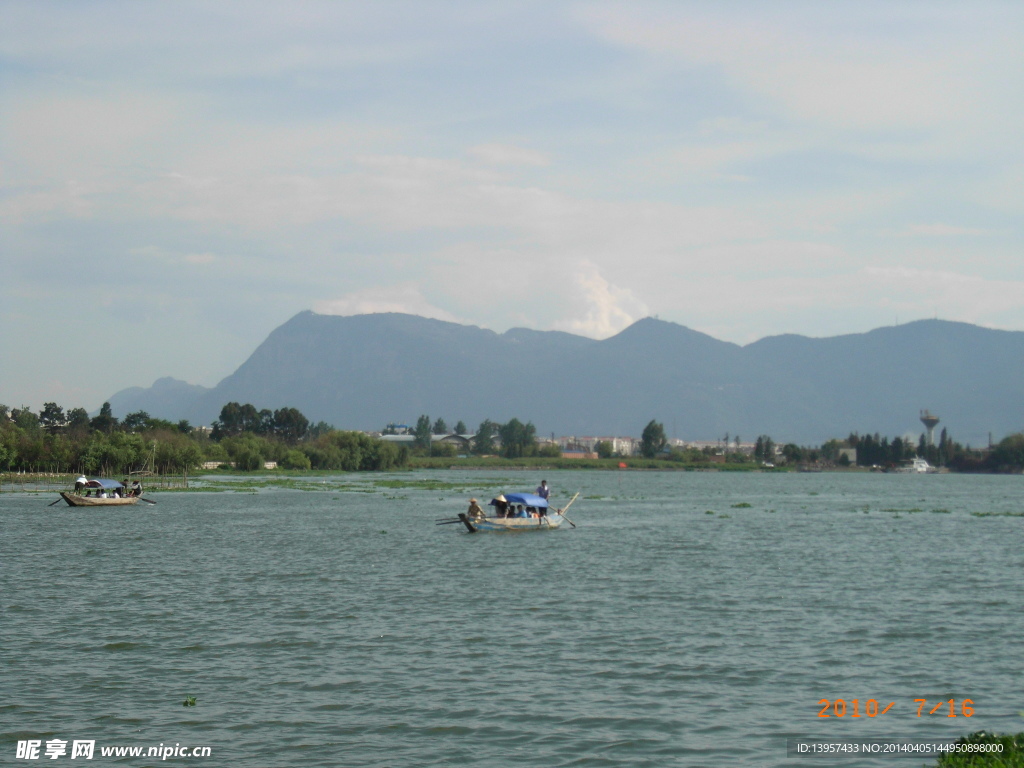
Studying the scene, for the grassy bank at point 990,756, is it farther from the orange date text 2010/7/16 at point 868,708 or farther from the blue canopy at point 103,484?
the blue canopy at point 103,484

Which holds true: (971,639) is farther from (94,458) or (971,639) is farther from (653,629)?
(94,458)

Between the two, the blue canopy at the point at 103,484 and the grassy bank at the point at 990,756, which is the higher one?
the grassy bank at the point at 990,756

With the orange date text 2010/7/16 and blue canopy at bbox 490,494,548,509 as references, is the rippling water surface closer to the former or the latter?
the orange date text 2010/7/16

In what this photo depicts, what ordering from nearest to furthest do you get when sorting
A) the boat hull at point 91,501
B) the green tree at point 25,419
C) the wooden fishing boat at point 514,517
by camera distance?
the wooden fishing boat at point 514,517 < the boat hull at point 91,501 < the green tree at point 25,419

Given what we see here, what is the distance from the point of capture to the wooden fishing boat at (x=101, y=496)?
85.1 m

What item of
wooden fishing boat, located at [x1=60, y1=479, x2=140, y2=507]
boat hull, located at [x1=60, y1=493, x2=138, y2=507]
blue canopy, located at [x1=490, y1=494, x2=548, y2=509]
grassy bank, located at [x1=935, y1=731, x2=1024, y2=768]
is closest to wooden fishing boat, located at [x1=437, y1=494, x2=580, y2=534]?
blue canopy, located at [x1=490, y1=494, x2=548, y2=509]

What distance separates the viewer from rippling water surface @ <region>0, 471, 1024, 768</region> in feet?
62.8

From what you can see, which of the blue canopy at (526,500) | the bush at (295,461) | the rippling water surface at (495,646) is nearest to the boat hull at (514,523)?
the blue canopy at (526,500)

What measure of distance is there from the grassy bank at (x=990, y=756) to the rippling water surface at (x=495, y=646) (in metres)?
1.97

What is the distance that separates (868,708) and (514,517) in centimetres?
4531

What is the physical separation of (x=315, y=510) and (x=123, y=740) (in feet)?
219

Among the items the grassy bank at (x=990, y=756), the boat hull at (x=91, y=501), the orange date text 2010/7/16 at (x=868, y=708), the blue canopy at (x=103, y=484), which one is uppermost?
the grassy bank at (x=990, y=756)

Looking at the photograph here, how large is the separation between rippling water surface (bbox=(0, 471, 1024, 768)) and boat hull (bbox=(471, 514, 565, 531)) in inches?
266

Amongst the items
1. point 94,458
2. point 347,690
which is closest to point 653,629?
point 347,690
